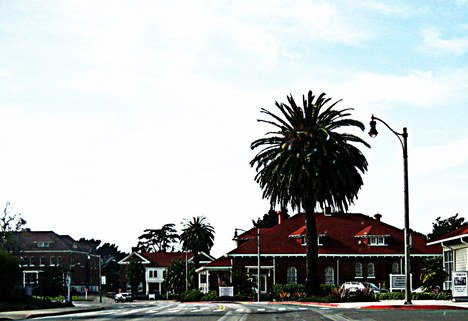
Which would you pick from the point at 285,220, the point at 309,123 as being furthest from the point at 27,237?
the point at 309,123

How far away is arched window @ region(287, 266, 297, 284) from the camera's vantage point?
89250 mm

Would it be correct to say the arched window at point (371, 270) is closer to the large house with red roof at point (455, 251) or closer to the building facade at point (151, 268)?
the large house with red roof at point (455, 251)

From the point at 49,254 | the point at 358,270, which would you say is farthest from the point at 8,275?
the point at 49,254

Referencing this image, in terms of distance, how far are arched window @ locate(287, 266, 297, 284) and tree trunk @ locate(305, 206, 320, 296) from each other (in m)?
26.9

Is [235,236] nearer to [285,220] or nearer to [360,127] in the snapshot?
[285,220]

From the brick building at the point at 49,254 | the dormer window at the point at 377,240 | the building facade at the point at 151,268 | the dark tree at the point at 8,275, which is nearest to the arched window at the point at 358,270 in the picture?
the dormer window at the point at 377,240

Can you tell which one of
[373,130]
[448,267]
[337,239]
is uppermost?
[373,130]

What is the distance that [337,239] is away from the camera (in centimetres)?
9219

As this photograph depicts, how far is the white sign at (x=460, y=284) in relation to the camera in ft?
126

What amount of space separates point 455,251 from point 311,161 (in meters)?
12.4

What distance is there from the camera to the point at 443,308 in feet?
112

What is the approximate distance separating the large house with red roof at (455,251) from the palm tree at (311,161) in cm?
908

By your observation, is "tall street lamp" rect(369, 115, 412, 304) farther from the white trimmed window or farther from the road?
the white trimmed window

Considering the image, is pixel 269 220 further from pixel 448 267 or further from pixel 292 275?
pixel 448 267
